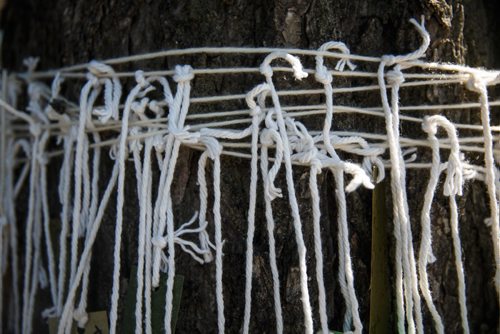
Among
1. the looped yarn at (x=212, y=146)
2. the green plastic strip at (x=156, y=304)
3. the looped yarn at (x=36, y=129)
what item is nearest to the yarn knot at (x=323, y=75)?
the looped yarn at (x=212, y=146)

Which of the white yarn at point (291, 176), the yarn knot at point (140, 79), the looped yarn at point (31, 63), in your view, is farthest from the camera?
the looped yarn at point (31, 63)

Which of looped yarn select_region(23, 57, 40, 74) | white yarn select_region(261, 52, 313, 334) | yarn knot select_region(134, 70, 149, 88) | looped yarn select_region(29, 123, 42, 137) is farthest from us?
looped yarn select_region(23, 57, 40, 74)

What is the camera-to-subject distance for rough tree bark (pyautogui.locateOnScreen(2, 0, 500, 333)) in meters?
1.13

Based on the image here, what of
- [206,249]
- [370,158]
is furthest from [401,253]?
[206,249]

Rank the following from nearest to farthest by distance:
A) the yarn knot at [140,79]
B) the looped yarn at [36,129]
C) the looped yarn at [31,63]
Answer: the yarn knot at [140,79] → the looped yarn at [36,129] → the looped yarn at [31,63]

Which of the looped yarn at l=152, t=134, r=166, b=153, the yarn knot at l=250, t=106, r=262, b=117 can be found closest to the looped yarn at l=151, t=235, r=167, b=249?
the looped yarn at l=152, t=134, r=166, b=153

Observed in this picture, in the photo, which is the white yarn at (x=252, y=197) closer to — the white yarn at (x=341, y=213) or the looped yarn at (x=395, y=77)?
the white yarn at (x=341, y=213)

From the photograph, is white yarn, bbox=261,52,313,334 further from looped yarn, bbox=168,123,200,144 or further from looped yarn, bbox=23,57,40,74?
looped yarn, bbox=23,57,40,74

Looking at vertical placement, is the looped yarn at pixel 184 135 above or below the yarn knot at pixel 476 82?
below

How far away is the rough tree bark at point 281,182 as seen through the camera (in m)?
1.13

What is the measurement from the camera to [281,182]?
1126 mm

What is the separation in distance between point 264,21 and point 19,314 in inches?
35.1

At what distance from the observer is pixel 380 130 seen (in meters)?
1.16

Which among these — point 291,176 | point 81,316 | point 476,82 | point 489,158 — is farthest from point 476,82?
point 81,316
